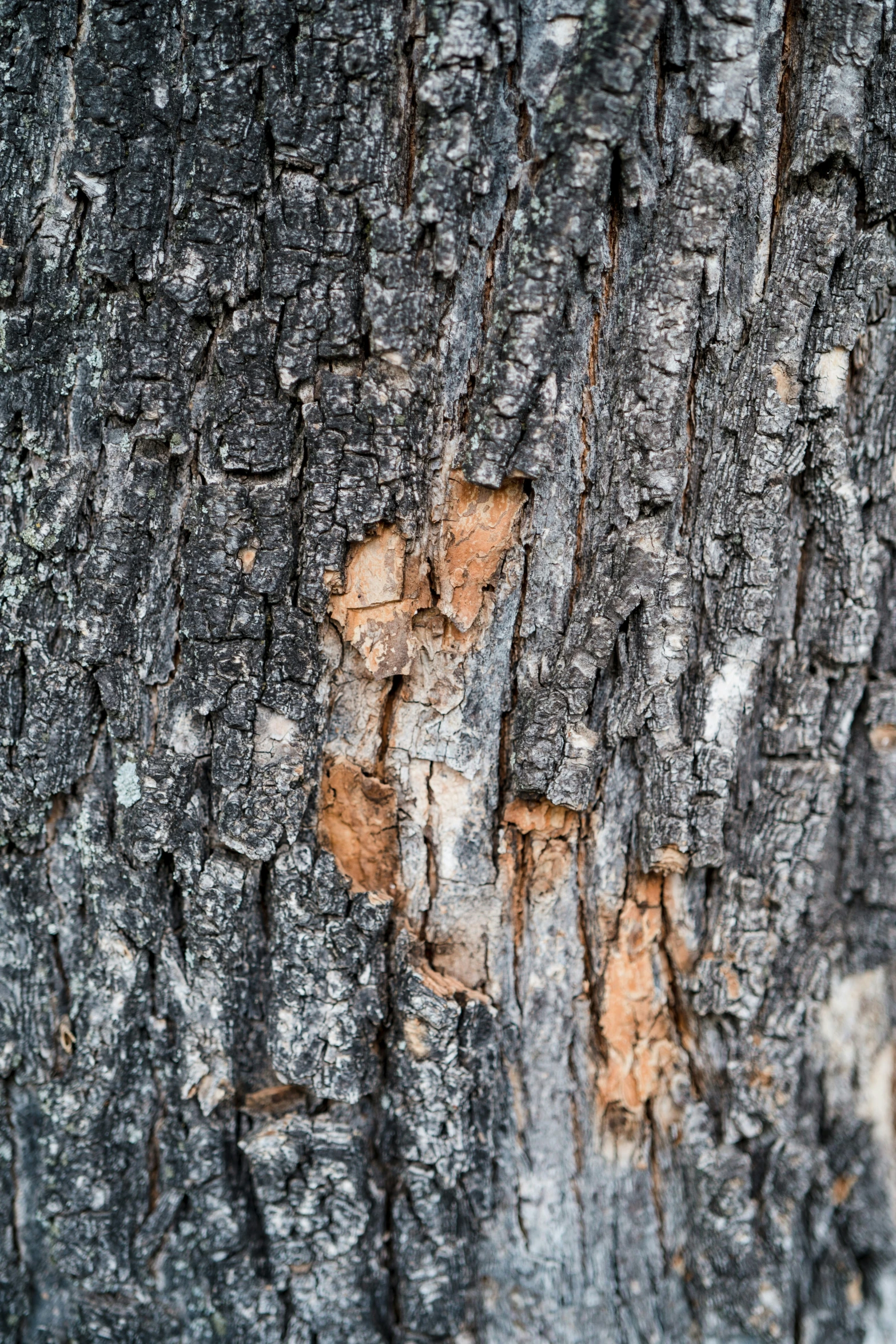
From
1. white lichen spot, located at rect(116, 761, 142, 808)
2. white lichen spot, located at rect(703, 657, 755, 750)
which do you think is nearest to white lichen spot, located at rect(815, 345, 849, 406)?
white lichen spot, located at rect(703, 657, 755, 750)

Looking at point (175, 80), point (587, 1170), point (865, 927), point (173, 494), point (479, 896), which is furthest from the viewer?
point (865, 927)

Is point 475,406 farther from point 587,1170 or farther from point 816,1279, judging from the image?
point 816,1279

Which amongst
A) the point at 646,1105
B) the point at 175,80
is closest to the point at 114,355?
the point at 175,80

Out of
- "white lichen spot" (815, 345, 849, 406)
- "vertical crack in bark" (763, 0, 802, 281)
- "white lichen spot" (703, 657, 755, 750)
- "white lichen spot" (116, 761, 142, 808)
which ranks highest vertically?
"vertical crack in bark" (763, 0, 802, 281)

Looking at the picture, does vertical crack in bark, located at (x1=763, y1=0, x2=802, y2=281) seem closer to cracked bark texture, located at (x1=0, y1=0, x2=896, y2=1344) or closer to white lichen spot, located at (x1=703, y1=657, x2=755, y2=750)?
cracked bark texture, located at (x1=0, y1=0, x2=896, y2=1344)

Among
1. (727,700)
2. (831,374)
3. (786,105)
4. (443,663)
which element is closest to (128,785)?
(443,663)

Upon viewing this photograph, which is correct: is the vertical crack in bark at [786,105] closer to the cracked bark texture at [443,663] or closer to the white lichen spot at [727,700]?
the cracked bark texture at [443,663]
